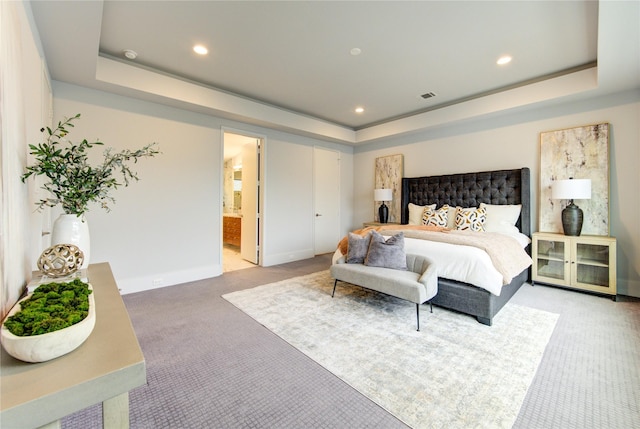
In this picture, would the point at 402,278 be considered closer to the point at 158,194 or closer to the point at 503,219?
the point at 503,219

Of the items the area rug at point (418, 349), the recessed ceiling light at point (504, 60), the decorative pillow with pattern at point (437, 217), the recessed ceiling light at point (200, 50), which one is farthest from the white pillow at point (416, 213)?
the recessed ceiling light at point (200, 50)

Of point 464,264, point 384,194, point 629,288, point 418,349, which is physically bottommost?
point 418,349

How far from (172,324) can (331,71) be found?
343 cm

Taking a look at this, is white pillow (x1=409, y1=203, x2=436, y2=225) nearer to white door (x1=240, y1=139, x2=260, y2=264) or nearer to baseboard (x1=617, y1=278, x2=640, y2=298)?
baseboard (x1=617, y1=278, x2=640, y2=298)

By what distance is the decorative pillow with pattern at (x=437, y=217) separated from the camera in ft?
14.9

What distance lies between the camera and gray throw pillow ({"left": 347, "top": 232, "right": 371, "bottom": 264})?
11.1ft

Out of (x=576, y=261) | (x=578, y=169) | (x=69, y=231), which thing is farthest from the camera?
(x=578, y=169)

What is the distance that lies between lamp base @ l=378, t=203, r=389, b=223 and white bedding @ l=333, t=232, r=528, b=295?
2570mm

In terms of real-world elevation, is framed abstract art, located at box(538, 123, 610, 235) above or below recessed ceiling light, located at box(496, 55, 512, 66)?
below

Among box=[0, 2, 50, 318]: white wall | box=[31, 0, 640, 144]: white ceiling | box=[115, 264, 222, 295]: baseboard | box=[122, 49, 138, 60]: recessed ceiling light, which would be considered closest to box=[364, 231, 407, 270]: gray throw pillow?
box=[31, 0, 640, 144]: white ceiling

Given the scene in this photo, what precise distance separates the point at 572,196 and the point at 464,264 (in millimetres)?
1961

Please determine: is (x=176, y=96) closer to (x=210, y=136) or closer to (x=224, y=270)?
(x=210, y=136)

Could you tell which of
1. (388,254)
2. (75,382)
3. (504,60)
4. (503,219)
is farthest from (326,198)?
(75,382)

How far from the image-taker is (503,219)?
4074 mm
